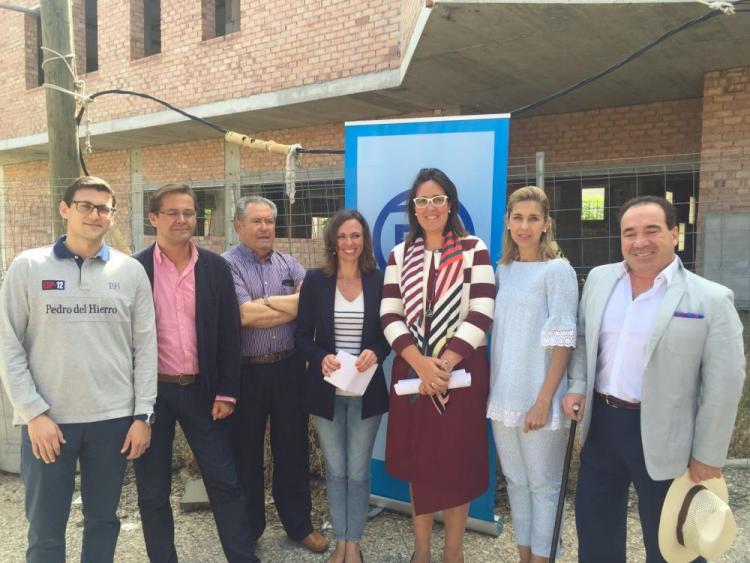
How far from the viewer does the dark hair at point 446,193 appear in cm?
274

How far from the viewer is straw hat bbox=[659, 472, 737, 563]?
2.05 meters

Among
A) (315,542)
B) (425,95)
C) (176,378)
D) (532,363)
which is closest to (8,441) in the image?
(176,378)

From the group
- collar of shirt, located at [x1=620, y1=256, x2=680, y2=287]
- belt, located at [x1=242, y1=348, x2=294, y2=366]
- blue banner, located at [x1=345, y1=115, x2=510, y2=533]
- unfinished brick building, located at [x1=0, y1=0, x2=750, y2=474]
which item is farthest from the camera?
unfinished brick building, located at [x1=0, y1=0, x2=750, y2=474]

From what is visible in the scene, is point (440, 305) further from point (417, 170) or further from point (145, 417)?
point (145, 417)

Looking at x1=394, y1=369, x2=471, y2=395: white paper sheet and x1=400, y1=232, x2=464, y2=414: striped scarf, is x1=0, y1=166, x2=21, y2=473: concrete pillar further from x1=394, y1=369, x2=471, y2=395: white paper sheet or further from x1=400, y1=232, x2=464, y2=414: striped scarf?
x1=400, y1=232, x2=464, y2=414: striped scarf

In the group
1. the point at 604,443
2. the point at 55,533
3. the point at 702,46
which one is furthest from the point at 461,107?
the point at 55,533

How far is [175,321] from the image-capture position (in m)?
2.71

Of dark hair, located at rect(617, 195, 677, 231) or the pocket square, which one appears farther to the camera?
dark hair, located at rect(617, 195, 677, 231)

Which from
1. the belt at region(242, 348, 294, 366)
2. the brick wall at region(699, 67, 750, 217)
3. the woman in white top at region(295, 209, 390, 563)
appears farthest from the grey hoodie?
the brick wall at region(699, 67, 750, 217)

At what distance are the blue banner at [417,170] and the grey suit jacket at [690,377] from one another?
1.16 metres

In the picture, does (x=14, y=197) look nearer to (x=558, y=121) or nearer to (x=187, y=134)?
(x=187, y=134)

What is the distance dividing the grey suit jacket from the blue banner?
116cm

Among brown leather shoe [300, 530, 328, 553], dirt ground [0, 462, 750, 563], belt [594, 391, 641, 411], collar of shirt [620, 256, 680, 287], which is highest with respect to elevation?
collar of shirt [620, 256, 680, 287]

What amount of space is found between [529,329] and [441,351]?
0.42m
